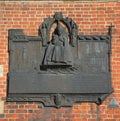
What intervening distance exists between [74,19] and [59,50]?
734 mm

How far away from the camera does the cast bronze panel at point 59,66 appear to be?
21.9ft

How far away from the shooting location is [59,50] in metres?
6.79

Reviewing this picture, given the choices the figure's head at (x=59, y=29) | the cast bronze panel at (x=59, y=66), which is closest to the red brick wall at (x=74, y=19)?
the cast bronze panel at (x=59, y=66)

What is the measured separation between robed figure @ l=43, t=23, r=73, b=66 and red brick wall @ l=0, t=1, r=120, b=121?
359mm

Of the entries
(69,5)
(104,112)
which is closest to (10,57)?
(69,5)

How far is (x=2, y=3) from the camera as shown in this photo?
23.5 ft

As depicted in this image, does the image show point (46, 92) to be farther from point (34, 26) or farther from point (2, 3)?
point (2, 3)

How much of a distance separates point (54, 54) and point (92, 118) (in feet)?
4.39

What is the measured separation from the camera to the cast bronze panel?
6.68 metres

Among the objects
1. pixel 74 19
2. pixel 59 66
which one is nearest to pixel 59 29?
pixel 74 19

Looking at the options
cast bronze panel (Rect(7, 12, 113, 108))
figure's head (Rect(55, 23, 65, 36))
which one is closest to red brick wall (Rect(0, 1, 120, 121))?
cast bronze panel (Rect(7, 12, 113, 108))

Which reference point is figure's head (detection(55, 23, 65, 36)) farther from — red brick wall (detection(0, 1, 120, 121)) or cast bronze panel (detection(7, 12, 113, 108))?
red brick wall (detection(0, 1, 120, 121))

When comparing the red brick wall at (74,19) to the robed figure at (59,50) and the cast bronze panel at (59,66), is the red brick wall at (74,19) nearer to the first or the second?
the cast bronze panel at (59,66)

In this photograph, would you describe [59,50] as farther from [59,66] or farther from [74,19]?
[74,19]
